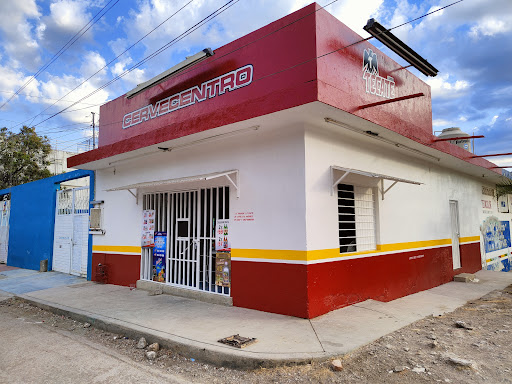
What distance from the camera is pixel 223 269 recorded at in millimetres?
7156

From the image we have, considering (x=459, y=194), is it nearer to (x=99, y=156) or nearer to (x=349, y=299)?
(x=349, y=299)

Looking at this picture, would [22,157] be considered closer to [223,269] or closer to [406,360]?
[223,269]

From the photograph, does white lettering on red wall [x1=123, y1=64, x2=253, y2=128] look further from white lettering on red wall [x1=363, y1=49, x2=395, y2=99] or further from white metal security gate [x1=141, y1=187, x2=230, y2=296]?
white lettering on red wall [x1=363, y1=49, x2=395, y2=99]

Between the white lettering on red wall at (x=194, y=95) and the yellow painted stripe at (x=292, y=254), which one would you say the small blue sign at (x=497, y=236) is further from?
the white lettering on red wall at (x=194, y=95)

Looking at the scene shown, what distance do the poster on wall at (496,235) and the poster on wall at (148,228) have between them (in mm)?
12475

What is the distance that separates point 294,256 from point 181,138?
11.1 ft

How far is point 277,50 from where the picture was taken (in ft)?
20.6

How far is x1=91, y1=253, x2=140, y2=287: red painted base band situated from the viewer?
30.2 feet

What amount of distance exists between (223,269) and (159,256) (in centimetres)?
236

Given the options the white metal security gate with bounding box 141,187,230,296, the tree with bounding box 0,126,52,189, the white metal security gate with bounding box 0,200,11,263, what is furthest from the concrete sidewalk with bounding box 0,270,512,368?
the tree with bounding box 0,126,52,189

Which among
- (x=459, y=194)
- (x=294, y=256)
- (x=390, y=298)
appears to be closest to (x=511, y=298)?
(x=390, y=298)

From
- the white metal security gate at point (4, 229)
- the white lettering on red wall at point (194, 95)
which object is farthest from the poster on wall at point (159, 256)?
the white metal security gate at point (4, 229)

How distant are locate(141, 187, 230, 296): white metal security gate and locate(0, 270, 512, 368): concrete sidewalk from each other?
58 cm

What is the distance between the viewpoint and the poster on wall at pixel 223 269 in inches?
278
